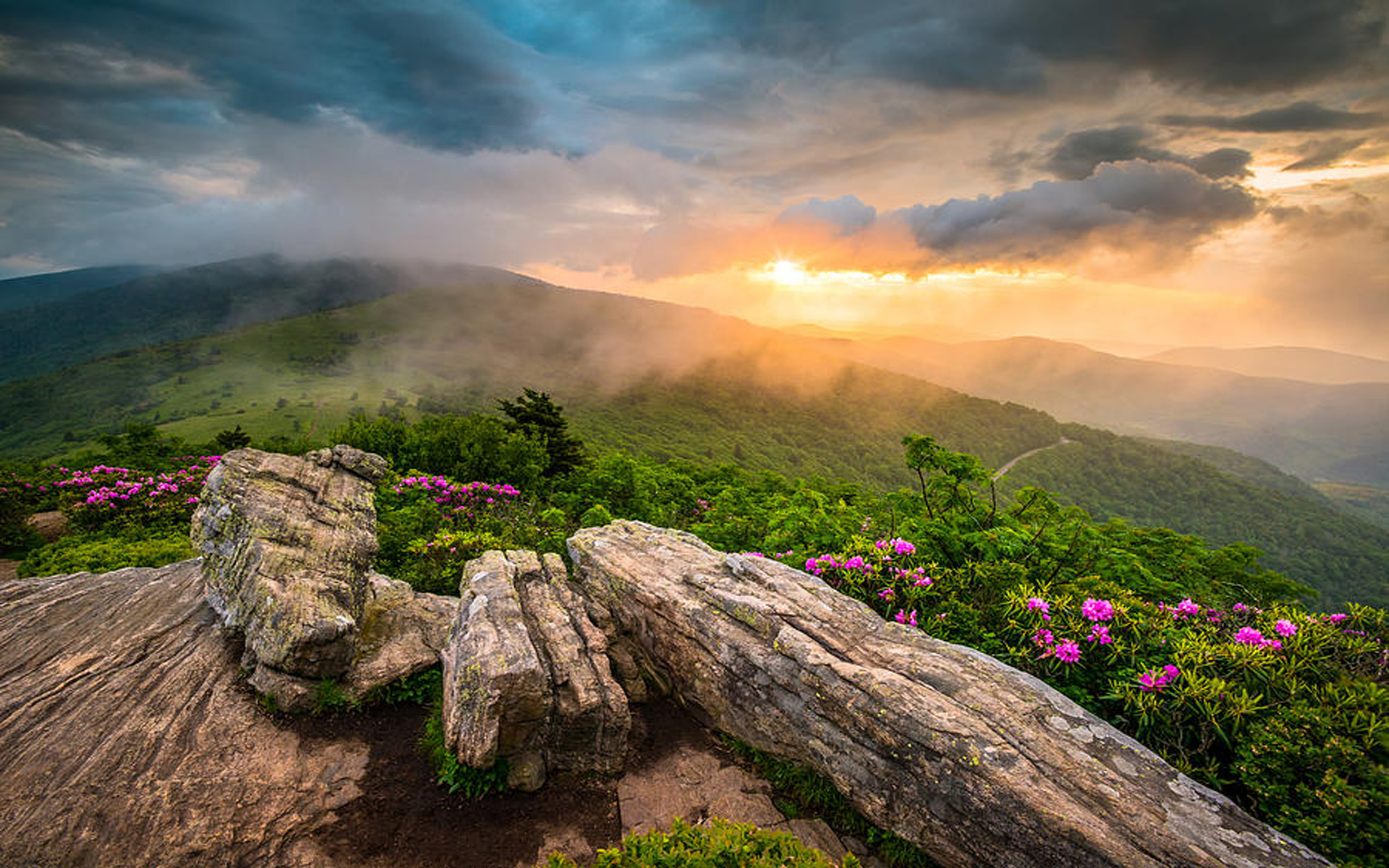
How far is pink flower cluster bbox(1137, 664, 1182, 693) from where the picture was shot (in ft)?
24.5

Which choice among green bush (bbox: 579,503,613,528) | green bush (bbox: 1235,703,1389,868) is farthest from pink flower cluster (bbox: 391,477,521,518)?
green bush (bbox: 1235,703,1389,868)

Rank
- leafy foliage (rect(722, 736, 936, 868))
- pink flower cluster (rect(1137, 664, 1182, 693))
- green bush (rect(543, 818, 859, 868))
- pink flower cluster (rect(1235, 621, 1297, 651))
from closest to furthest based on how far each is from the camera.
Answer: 1. green bush (rect(543, 818, 859, 868))
2. leafy foliage (rect(722, 736, 936, 868))
3. pink flower cluster (rect(1137, 664, 1182, 693))
4. pink flower cluster (rect(1235, 621, 1297, 651))

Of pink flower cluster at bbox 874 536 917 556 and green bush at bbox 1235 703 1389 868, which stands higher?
pink flower cluster at bbox 874 536 917 556

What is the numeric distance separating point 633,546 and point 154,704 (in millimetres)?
8632

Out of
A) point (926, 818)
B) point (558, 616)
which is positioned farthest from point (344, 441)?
point (926, 818)

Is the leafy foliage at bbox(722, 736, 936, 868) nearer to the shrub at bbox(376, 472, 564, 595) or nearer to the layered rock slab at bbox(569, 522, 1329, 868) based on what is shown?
the layered rock slab at bbox(569, 522, 1329, 868)

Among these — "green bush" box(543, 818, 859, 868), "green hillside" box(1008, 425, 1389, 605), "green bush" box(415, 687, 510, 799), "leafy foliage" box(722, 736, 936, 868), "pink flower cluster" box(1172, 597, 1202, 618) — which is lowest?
"green hillside" box(1008, 425, 1389, 605)

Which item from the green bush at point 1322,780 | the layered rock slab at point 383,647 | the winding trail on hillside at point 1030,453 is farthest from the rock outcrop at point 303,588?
the winding trail on hillside at point 1030,453

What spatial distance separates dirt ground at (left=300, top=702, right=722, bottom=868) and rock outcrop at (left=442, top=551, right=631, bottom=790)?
406mm

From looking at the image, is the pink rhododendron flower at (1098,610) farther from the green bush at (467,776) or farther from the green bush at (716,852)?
the green bush at (467,776)

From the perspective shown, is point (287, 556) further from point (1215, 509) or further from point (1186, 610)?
point (1215, 509)

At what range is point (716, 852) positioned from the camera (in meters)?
5.52

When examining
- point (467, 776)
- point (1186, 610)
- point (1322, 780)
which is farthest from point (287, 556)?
point (1186, 610)

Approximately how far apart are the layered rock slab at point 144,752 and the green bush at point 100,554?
113 inches
